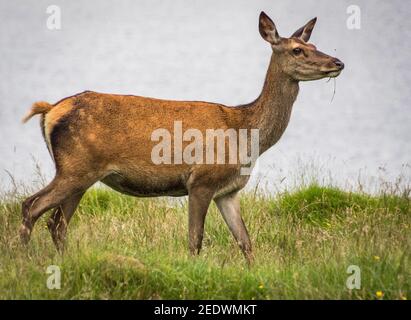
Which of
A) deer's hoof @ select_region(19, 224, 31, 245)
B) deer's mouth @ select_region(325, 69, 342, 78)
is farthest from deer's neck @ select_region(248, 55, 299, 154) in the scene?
deer's hoof @ select_region(19, 224, 31, 245)

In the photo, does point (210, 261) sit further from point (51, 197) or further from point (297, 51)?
point (297, 51)

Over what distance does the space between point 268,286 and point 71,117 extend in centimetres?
253

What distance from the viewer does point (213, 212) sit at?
30.0ft

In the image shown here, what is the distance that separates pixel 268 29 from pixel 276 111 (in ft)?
2.62

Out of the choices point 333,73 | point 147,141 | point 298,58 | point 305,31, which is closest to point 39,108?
point 147,141

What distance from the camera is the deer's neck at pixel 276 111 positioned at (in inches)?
324

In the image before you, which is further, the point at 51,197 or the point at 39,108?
the point at 39,108

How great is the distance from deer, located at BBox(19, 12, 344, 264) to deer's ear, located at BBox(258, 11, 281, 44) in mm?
20

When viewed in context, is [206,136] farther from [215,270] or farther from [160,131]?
[215,270]

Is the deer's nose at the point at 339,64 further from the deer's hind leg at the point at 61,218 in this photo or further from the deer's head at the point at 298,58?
the deer's hind leg at the point at 61,218

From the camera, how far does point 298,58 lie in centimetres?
815

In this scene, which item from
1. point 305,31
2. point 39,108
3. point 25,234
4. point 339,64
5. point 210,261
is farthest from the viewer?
point 305,31

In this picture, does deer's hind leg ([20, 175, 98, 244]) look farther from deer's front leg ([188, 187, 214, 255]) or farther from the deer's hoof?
deer's front leg ([188, 187, 214, 255])
